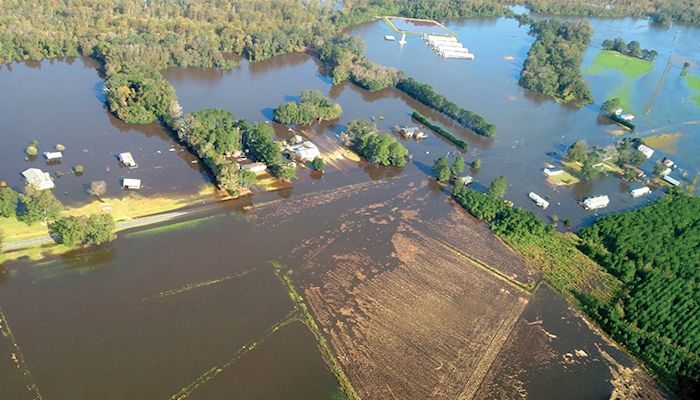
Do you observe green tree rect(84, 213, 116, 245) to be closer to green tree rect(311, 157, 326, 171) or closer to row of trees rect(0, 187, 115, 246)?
row of trees rect(0, 187, 115, 246)

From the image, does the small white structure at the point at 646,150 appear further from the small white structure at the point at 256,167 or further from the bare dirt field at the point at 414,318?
the small white structure at the point at 256,167

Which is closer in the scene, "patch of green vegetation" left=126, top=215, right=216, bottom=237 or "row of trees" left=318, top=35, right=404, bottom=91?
"patch of green vegetation" left=126, top=215, right=216, bottom=237

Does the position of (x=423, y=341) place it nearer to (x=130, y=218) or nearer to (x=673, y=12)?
(x=130, y=218)

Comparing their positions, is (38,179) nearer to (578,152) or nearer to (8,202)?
(8,202)

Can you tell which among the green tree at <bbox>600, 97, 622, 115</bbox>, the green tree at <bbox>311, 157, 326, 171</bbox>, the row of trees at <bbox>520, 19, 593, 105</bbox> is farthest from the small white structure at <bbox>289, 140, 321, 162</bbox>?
the green tree at <bbox>600, 97, 622, 115</bbox>

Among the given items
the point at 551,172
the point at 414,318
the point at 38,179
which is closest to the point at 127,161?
the point at 38,179

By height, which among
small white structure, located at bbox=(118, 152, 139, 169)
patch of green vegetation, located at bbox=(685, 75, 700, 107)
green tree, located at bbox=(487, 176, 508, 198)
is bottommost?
patch of green vegetation, located at bbox=(685, 75, 700, 107)

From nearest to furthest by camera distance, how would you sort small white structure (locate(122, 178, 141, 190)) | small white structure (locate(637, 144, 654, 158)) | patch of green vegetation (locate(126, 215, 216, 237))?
patch of green vegetation (locate(126, 215, 216, 237)) → small white structure (locate(122, 178, 141, 190)) → small white structure (locate(637, 144, 654, 158))
